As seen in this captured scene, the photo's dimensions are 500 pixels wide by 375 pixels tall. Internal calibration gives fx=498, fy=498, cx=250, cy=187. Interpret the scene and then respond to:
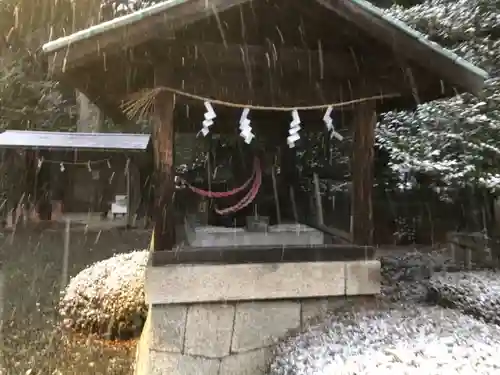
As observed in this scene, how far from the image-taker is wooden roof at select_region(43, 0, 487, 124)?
3826 millimetres

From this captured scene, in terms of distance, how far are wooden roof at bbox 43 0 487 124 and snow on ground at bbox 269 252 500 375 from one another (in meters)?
1.91

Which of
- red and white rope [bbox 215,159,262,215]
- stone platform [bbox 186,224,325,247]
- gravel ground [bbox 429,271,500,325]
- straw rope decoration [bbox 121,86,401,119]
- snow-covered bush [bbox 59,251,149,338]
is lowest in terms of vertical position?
snow-covered bush [bbox 59,251,149,338]

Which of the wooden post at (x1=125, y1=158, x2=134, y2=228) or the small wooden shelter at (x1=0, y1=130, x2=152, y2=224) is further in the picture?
the wooden post at (x1=125, y1=158, x2=134, y2=228)

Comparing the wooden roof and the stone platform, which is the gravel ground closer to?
the stone platform

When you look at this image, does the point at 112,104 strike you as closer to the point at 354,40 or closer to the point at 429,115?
the point at 354,40

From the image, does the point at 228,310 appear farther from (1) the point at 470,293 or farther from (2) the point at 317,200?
(2) the point at 317,200

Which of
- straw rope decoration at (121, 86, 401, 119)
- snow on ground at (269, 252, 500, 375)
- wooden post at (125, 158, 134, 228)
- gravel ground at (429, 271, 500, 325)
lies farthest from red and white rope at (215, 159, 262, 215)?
wooden post at (125, 158, 134, 228)

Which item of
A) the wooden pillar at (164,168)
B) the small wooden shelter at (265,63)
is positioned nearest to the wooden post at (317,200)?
the small wooden shelter at (265,63)

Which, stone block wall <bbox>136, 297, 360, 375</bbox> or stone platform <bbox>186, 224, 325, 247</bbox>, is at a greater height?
stone platform <bbox>186, 224, 325, 247</bbox>

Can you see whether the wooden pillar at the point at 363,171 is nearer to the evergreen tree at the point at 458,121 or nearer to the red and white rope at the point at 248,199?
the red and white rope at the point at 248,199

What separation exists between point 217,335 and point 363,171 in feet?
6.55

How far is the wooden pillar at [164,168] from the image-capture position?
13.8 ft

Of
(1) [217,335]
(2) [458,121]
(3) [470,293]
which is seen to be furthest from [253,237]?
(2) [458,121]

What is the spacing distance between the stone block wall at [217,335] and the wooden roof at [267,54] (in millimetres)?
1858
